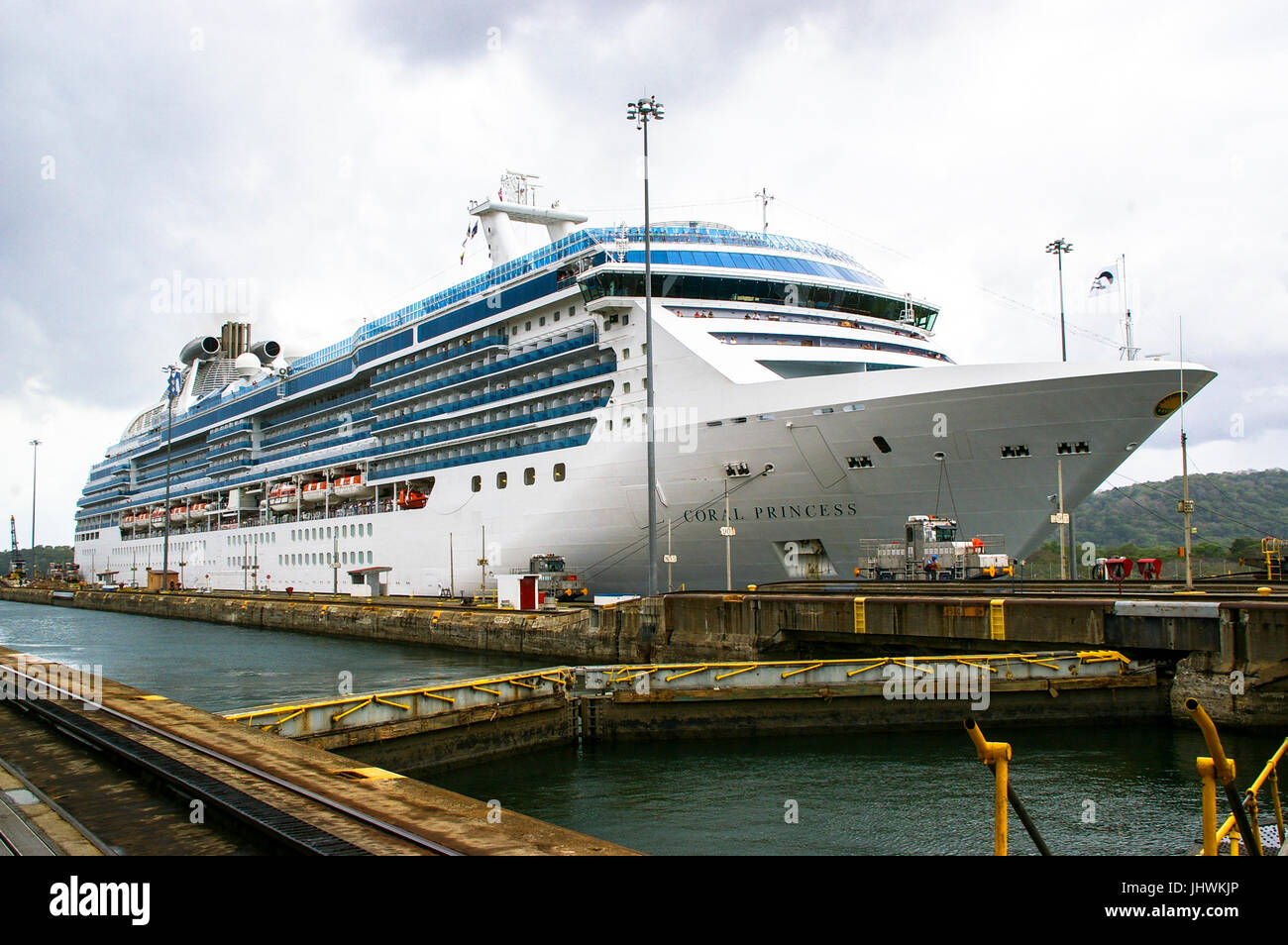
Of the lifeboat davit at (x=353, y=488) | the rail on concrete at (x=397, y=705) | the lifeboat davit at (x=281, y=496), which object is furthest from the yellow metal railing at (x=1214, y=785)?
the lifeboat davit at (x=281, y=496)

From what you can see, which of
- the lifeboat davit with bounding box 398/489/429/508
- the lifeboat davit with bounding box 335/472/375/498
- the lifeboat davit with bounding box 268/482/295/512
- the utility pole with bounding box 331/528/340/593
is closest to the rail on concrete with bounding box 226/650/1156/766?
the lifeboat davit with bounding box 398/489/429/508

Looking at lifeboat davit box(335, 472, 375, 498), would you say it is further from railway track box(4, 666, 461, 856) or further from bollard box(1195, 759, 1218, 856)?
bollard box(1195, 759, 1218, 856)

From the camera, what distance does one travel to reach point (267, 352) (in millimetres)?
90312

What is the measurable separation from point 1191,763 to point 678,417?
19730mm

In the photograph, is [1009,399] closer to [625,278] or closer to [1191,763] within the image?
[1191,763]

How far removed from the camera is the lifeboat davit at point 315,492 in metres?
60.8

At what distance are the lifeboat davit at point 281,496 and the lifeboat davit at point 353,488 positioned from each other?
9418 millimetres

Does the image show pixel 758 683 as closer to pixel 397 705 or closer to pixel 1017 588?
pixel 397 705

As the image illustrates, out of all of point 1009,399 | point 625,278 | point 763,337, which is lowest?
point 1009,399

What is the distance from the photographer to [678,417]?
3350 cm

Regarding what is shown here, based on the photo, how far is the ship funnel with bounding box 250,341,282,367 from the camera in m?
89.6
